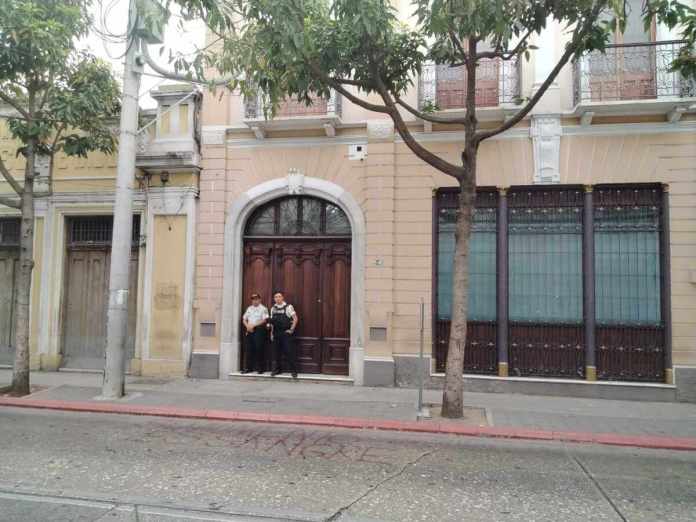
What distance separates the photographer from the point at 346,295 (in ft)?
36.7

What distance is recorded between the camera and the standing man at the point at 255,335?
1103 centimetres

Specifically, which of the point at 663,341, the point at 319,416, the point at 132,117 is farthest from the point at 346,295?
the point at 663,341

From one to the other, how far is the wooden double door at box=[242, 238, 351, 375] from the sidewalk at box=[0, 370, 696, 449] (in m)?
0.73

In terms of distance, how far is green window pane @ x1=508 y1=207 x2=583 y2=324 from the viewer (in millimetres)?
10234

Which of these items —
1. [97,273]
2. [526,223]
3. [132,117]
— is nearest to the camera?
[132,117]

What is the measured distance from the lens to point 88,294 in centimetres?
1214

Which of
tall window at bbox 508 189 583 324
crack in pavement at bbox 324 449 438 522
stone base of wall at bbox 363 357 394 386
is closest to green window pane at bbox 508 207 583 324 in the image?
tall window at bbox 508 189 583 324

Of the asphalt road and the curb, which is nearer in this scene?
the asphalt road

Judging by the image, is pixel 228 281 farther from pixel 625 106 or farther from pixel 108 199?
pixel 625 106

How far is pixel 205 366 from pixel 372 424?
4.77 m

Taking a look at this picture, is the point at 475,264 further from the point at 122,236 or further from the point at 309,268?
the point at 122,236

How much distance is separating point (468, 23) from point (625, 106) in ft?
14.2

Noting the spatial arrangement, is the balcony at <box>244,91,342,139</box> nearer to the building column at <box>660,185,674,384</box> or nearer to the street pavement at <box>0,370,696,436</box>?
the street pavement at <box>0,370,696,436</box>

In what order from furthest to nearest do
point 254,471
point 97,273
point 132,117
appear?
1. point 97,273
2. point 132,117
3. point 254,471
